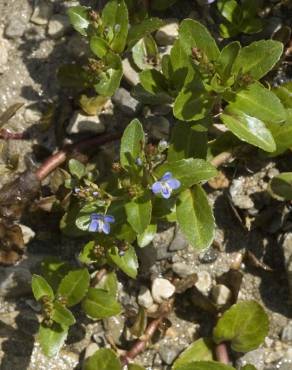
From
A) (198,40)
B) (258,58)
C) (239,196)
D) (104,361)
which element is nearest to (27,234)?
(104,361)

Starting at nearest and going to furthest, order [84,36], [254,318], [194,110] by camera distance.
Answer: [194,110], [254,318], [84,36]

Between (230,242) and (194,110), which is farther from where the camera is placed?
(230,242)

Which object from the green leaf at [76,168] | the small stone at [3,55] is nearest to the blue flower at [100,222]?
the green leaf at [76,168]

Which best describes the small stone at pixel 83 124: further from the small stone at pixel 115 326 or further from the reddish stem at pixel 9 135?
the small stone at pixel 115 326

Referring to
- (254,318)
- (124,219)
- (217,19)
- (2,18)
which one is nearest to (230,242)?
(254,318)

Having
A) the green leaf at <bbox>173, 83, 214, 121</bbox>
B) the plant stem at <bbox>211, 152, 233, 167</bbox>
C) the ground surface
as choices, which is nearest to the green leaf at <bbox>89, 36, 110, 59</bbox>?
the ground surface

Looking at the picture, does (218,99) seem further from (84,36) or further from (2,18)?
(2,18)
